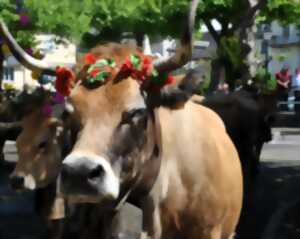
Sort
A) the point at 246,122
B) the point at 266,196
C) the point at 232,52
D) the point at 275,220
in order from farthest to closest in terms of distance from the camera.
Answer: the point at 232,52
the point at 266,196
the point at 246,122
the point at 275,220

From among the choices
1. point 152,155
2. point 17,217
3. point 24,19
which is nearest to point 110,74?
point 152,155

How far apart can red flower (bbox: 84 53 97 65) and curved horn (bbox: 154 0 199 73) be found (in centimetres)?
42

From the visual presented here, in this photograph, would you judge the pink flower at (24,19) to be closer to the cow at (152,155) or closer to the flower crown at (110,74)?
the cow at (152,155)

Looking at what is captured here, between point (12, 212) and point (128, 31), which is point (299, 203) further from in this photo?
point (128, 31)

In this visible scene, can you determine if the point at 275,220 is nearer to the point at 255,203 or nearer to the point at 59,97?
the point at 255,203

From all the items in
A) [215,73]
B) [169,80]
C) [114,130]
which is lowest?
[215,73]

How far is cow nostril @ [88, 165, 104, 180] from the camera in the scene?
5348 mm

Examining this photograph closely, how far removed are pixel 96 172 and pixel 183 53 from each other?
1159 millimetres

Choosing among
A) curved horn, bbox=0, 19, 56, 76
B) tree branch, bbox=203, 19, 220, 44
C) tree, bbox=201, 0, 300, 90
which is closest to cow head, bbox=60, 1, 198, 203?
curved horn, bbox=0, 19, 56, 76

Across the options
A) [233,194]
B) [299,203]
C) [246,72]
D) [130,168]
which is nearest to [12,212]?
[299,203]

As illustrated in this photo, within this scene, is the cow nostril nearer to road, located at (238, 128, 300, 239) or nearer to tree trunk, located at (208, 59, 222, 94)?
road, located at (238, 128, 300, 239)

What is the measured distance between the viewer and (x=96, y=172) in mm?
5371

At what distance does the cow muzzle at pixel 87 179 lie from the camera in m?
5.35

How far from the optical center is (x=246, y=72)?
991 inches
